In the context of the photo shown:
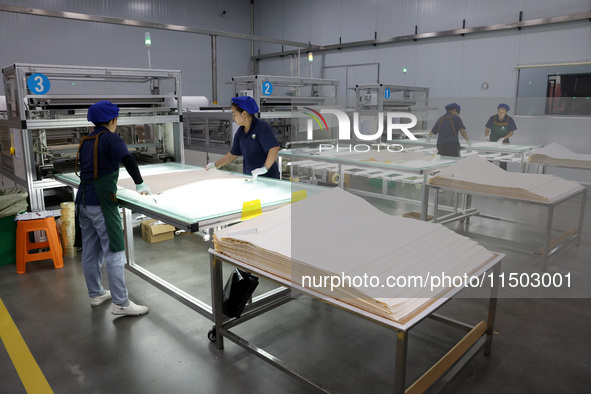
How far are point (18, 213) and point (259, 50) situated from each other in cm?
993

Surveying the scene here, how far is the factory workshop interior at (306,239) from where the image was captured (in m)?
1.90

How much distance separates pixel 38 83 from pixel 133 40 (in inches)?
290

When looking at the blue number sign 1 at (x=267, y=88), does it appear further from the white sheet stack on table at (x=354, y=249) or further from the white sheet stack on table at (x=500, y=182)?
the white sheet stack on table at (x=354, y=249)

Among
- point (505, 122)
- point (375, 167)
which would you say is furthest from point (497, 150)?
point (375, 167)

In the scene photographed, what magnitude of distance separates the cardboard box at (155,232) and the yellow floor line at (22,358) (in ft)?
5.27

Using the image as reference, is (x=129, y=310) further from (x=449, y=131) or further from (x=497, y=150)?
(x=497, y=150)

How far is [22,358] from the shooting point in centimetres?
241

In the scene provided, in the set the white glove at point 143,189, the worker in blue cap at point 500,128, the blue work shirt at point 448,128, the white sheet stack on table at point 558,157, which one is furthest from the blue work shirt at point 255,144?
the white sheet stack on table at point 558,157

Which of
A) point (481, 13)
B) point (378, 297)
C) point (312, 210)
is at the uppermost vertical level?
point (481, 13)

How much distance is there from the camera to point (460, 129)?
4387mm

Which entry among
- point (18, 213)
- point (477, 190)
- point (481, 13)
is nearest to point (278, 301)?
point (477, 190)

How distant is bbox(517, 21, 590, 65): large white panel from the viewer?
665cm

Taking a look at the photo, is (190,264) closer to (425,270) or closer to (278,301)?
(278,301)

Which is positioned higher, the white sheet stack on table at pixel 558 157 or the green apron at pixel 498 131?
the green apron at pixel 498 131
